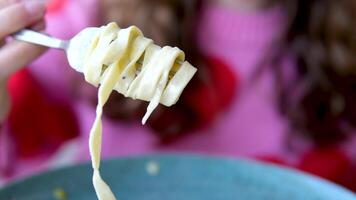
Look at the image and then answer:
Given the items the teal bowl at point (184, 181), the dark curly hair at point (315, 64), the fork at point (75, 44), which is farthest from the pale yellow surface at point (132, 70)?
the dark curly hair at point (315, 64)

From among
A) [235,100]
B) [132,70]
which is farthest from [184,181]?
[235,100]

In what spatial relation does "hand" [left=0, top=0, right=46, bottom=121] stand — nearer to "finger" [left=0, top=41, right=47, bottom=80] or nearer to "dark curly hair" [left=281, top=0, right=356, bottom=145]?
"finger" [left=0, top=41, right=47, bottom=80]

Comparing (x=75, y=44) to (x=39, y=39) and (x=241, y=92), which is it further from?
(x=241, y=92)

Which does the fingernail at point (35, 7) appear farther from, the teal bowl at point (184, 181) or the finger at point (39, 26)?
the teal bowl at point (184, 181)

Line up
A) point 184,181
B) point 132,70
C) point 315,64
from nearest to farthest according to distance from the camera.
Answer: point 132,70
point 184,181
point 315,64

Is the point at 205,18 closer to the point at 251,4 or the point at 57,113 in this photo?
the point at 251,4

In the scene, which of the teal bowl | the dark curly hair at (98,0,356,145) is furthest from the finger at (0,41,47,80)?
the dark curly hair at (98,0,356,145)
